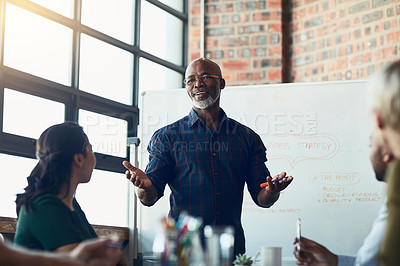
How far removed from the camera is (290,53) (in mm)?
4848

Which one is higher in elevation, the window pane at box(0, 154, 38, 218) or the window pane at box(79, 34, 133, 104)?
the window pane at box(79, 34, 133, 104)

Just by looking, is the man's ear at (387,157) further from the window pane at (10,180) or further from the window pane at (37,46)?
the window pane at (37,46)

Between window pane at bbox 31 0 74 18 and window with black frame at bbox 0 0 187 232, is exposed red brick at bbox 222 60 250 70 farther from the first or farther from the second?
window pane at bbox 31 0 74 18

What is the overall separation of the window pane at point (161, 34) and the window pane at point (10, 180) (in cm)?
151

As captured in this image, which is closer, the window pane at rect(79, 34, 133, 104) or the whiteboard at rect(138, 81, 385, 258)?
the whiteboard at rect(138, 81, 385, 258)

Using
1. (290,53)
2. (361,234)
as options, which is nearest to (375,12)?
(290,53)

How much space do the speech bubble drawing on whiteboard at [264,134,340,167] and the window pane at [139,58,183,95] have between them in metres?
1.11

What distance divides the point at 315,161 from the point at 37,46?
1.88 m

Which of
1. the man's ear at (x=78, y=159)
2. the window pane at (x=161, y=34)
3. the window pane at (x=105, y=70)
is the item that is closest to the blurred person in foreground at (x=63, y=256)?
the man's ear at (x=78, y=159)

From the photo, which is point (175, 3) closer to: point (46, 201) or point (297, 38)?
point (297, 38)

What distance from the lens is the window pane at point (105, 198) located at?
4117 millimetres

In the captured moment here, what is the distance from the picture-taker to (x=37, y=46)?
12.6ft

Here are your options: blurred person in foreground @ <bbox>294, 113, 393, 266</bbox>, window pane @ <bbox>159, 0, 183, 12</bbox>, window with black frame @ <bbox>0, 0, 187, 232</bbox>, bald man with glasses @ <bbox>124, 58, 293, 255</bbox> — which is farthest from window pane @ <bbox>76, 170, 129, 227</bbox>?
blurred person in foreground @ <bbox>294, 113, 393, 266</bbox>

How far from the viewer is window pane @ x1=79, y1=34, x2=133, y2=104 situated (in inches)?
165
